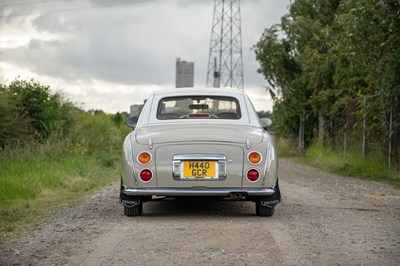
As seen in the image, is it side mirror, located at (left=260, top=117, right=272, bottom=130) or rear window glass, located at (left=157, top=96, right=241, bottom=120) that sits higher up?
rear window glass, located at (left=157, top=96, right=241, bottom=120)

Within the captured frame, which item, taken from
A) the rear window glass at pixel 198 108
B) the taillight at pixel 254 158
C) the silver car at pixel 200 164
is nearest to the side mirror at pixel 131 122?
the rear window glass at pixel 198 108

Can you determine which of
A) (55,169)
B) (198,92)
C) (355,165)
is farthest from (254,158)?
(355,165)

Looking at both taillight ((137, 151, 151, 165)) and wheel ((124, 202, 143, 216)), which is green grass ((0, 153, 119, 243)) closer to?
wheel ((124, 202, 143, 216))

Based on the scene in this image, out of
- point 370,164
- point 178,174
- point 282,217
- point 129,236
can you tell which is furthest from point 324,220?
point 370,164

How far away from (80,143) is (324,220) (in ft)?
55.5

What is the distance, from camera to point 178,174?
8867 mm

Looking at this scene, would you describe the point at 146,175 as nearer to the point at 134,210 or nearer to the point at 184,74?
the point at 134,210

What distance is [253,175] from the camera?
8938mm

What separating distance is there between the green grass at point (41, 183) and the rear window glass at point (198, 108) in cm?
202

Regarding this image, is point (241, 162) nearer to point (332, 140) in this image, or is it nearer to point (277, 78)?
point (332, 140)

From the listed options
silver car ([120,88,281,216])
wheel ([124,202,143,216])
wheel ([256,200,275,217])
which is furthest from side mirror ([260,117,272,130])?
wheel ([124,202,143,216])

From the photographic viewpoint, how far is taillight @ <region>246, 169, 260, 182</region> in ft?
29.3

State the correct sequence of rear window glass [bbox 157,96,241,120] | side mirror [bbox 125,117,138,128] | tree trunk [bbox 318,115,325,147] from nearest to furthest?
rear window glass [bbox 157,96,241,120] < side mirror [bbox 125,117,138,128] < tree trunk [bbox 318,115,325,147]

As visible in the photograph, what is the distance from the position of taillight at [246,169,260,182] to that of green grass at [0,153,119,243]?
2481 millimetres
